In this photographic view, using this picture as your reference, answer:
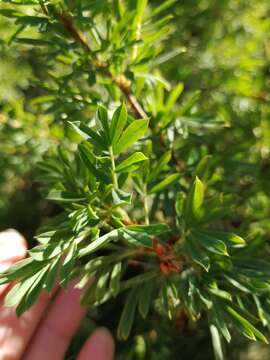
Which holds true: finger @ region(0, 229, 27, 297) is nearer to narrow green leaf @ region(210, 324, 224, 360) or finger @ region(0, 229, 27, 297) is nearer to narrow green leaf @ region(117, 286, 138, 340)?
narrow green leaf @ region(117, 286, 138, 340)

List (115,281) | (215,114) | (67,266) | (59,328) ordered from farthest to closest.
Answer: (59,328)
(215,114)
(115,281)
(67,266)

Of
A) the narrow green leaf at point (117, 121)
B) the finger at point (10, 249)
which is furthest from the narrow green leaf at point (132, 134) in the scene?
the finger at point (10, 249)

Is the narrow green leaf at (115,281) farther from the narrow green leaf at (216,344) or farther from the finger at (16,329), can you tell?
the finger at (16,329)

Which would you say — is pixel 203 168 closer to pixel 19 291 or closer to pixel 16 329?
pixel 19 291

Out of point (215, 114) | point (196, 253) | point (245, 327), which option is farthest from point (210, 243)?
point (215, 114)

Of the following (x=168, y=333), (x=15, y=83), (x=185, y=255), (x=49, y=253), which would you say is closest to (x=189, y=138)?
(x=185, y=255)

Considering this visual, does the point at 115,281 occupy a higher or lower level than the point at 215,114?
lower
